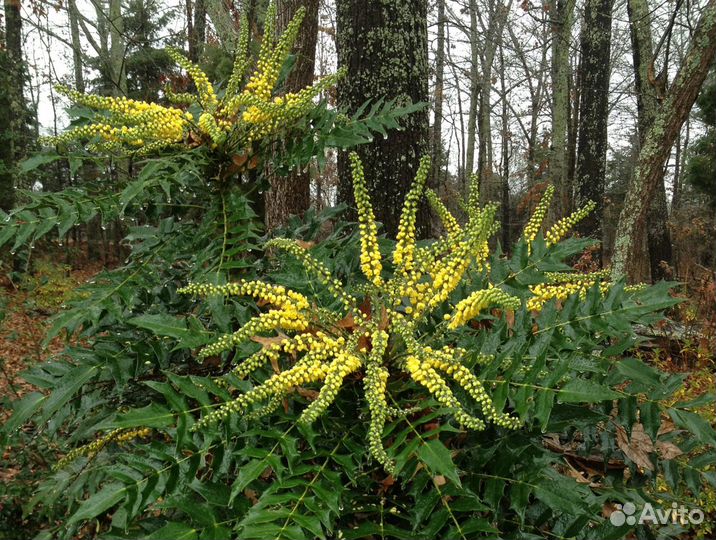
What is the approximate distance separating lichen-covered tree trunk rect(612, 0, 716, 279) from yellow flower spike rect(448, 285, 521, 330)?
12.1ft

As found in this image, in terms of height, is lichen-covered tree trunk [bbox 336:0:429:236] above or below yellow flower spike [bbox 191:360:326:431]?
above

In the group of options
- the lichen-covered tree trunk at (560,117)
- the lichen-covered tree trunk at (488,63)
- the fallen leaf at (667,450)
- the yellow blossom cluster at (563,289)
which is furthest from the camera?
the lichen-covered tree trunk at (488,63)

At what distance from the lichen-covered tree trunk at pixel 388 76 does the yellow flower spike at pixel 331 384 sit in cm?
163

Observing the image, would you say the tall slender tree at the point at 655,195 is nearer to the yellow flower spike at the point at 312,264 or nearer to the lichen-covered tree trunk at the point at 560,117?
the lichen-covered tree trunk at the point at 560,117

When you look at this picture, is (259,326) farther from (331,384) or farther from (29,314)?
(29,314)

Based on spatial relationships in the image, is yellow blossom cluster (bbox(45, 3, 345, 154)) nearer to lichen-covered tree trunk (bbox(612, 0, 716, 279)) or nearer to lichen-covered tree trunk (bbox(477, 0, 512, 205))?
lichen-covered tree trunk (bbox(612, 0, 716, 279))

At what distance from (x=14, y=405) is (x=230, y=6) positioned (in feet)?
24.4

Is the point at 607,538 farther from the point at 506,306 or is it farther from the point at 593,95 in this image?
the point at 593,95

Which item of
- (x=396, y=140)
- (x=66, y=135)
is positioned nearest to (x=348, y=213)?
(x=396, y=140)

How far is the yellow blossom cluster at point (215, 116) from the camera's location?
5.63 feet

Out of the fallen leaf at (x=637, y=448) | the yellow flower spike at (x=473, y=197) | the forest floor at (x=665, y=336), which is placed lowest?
Answer: the forest floor at (x=665, y=336)

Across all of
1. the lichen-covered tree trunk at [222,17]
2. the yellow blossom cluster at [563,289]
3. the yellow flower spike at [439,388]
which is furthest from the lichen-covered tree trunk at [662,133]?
the lichen-covered tree trunk at [222,17]

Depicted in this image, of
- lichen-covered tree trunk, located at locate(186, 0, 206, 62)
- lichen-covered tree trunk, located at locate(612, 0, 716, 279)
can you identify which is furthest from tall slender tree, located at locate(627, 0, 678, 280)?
lichen-covered tree trunk, located at locate(186, 0, 206, 62)

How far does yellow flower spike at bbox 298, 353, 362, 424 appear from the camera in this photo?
1.20 metres
